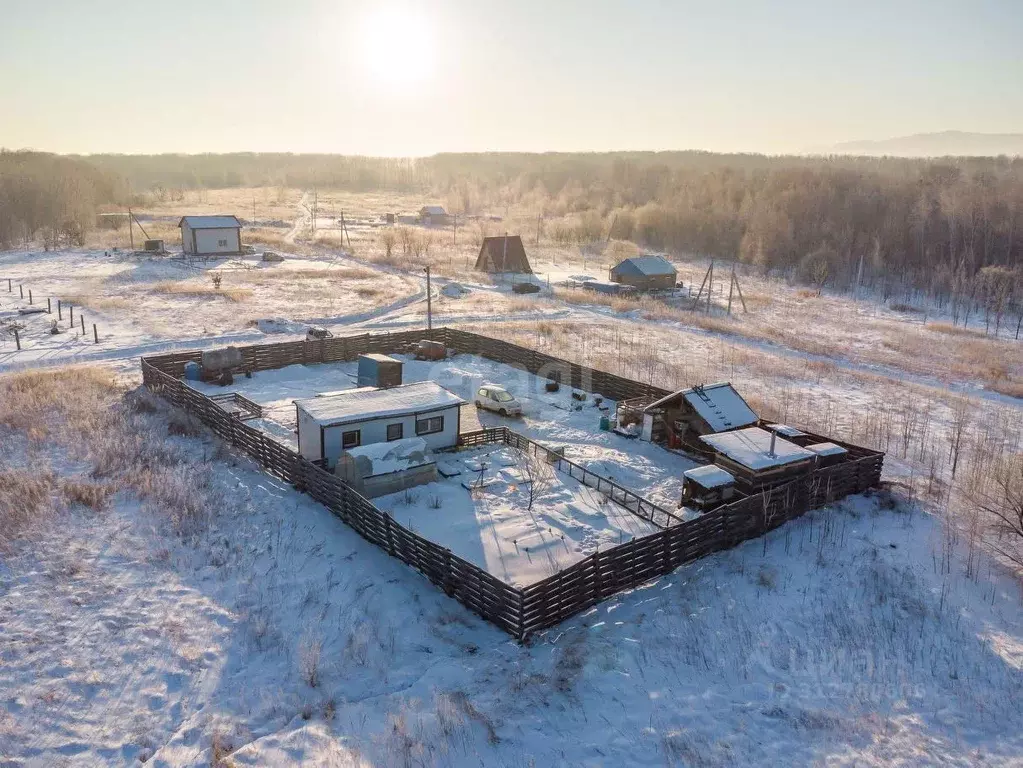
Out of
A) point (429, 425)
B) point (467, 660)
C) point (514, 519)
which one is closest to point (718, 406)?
point (514, 519)

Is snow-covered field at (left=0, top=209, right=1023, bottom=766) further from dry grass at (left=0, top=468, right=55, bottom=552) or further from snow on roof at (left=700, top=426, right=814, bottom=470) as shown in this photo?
snow on roof at (left=700, top=426, right=814, bottom=470)

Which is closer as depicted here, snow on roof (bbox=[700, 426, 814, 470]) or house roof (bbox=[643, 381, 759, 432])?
snow on roof (bbox=[700, 426, 814, 470])

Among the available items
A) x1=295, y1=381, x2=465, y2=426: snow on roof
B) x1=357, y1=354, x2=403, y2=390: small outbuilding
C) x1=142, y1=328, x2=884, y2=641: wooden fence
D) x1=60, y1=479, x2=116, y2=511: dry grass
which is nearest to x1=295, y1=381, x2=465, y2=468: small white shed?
x1=295, y1=381, x2=465, y2=426: snow on roof

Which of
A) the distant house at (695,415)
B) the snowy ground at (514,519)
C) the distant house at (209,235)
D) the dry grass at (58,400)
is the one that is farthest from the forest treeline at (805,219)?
the snowy ground at (514,519)

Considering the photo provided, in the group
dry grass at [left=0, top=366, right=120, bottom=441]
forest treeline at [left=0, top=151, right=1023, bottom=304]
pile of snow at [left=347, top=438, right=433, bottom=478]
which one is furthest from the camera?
forest treeline at [left=0, top=151, right=1023, bottom=304]

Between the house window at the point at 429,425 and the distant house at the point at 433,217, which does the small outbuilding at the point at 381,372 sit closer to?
the house window at the point at 429,425

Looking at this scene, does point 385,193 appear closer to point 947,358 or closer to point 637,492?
point 947,358

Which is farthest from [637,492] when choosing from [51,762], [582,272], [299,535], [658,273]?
[582,272]
